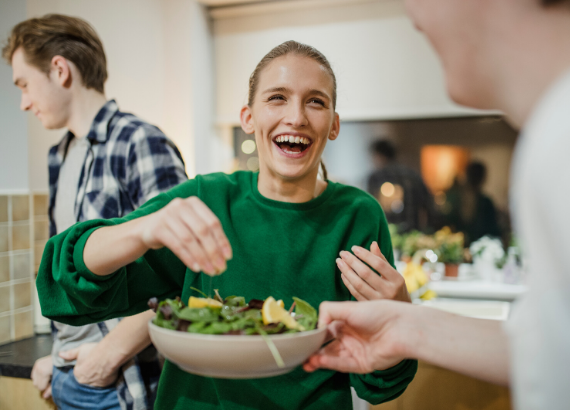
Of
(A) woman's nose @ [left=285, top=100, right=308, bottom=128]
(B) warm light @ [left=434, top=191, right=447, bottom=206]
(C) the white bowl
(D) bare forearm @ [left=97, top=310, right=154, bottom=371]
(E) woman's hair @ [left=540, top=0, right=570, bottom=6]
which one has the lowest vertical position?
(D) bare forearm @ [left=97, top=310, right=154, bottom=371]

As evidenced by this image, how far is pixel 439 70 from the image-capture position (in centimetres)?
376

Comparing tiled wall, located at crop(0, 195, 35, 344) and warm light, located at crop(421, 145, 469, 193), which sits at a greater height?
warm light, located at crop(421, 145, 469, 193)

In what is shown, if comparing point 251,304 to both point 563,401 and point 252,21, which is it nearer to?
point 563,401

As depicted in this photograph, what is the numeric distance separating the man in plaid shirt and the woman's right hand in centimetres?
61

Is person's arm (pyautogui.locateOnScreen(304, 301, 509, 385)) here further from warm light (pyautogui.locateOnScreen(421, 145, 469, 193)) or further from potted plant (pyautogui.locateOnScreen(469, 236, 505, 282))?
warm light (pyautogui.locateOnScreen(421, 145, 469, 193))

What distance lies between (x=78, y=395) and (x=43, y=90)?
3.20 ft

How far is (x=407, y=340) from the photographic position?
790 mm

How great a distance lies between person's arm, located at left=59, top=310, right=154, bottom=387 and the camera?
1.28 meters

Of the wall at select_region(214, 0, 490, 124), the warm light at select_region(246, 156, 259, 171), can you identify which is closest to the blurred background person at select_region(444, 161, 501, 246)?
the wall at select_region(214, 0, 490, 124)

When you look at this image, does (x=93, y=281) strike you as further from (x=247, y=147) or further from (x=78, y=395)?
(x=247, y=147)

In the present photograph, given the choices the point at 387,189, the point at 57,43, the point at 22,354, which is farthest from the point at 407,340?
the point at 387,189

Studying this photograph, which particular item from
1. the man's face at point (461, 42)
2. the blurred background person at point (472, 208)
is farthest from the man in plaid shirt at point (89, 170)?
the blurred background person at point (472, 208)

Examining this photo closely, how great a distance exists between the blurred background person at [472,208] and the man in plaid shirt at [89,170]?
301 cm

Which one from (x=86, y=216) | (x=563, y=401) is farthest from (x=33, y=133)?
(x=563, y=401)
